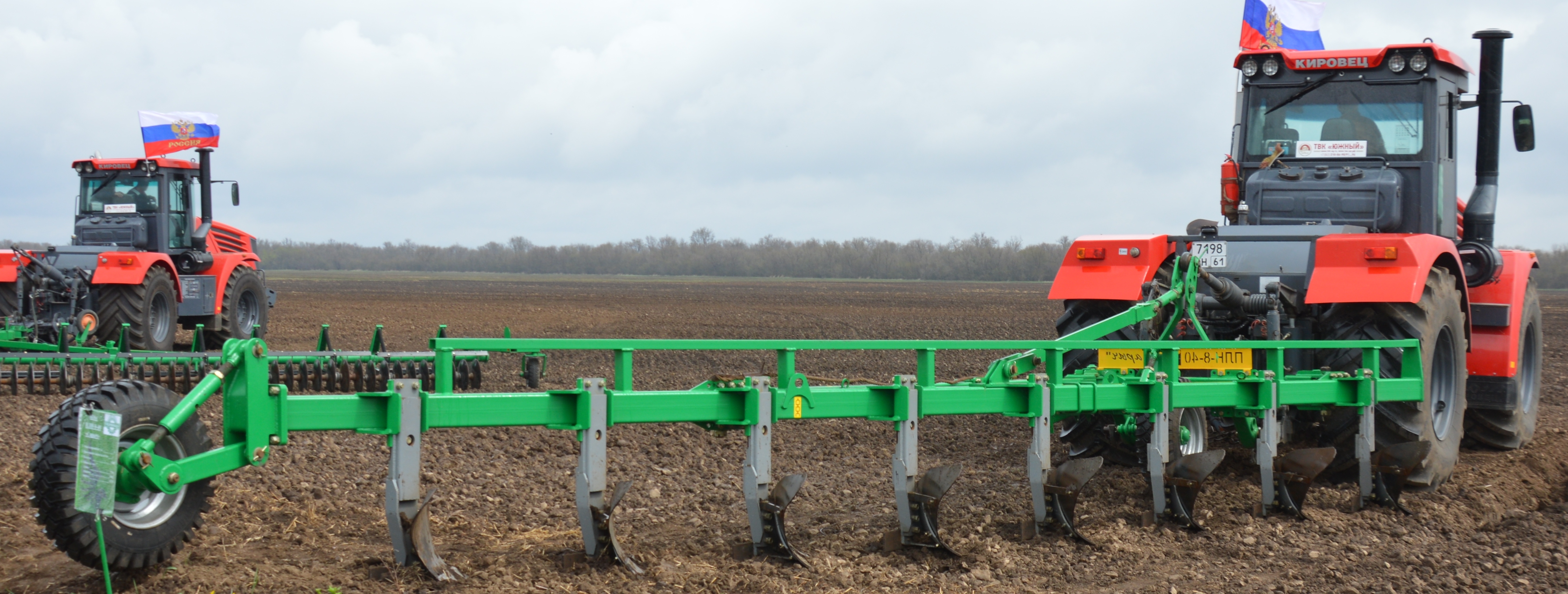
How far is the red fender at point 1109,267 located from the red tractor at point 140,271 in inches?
308

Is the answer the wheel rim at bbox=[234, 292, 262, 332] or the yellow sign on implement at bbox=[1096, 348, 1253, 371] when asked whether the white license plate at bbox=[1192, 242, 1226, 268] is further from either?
the wheel rim at bbox=[234, 292, 262, 332]

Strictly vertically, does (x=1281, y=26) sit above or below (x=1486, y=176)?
above

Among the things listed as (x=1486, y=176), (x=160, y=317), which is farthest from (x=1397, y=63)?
(x=160, y=317)

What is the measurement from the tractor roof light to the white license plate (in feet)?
5.41

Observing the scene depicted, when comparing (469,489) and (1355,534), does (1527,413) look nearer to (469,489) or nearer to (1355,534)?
(1355,534)

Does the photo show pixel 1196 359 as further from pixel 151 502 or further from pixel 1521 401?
pixel 151 502

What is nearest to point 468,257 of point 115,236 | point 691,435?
point 115,236

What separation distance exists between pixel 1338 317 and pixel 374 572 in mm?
4988

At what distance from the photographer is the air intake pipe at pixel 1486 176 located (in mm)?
7121

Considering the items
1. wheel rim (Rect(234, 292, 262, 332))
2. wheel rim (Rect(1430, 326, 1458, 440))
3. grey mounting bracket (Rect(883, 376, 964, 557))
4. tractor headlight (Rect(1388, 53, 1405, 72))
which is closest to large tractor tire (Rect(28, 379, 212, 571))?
grey mounting bracket (Rect(883, 376, 964, 557))

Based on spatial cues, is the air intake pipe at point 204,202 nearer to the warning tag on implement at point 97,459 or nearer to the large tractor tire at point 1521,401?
the warning tag on implement at point 97,459

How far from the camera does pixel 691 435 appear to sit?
25.9 feet

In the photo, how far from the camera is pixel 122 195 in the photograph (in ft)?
43.5

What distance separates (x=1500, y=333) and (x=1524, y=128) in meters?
1.25
